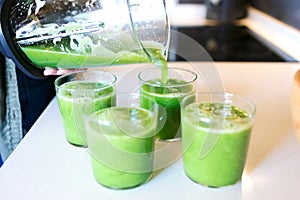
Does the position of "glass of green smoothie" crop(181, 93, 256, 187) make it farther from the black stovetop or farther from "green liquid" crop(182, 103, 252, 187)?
the black stovetop

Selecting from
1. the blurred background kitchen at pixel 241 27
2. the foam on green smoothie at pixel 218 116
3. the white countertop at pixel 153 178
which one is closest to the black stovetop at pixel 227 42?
the blurred background kitchen at pixel 241 27

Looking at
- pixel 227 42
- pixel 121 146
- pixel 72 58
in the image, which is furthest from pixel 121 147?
pixel 227 42

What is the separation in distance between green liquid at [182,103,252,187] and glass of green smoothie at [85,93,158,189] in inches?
2.6

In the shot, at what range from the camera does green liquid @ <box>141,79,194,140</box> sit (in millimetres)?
750

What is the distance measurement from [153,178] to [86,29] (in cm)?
31

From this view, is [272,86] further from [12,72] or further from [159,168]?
[12,72]

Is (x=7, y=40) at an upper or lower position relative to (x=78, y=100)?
upper

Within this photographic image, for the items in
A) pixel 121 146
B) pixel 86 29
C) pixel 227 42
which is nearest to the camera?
pixel 121 146

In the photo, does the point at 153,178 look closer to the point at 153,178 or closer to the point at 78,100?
the point at 153,178

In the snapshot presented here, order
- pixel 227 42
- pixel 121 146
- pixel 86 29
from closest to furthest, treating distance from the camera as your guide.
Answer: pixel 121 146
pixel 86 29
pixel 227 42

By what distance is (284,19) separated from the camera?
196cm

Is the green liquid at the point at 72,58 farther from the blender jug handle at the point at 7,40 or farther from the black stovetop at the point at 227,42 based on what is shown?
the black stovetop at the point at 227,42

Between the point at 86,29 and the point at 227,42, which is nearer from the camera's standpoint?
the point at 86,29

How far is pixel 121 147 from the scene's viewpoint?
0.61 m
